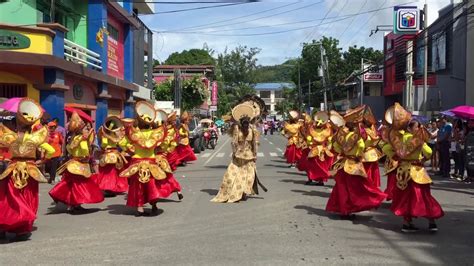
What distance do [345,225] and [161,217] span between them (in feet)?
10.1

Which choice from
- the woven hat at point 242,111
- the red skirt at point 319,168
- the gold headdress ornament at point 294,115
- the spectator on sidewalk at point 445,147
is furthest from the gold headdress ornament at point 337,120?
the gold headdress ornament at point 294,115

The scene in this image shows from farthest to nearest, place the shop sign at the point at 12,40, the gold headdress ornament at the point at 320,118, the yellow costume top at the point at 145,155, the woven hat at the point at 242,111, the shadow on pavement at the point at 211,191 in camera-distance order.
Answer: the shop sign at the point at 12,40, the gold headdress ornament at the point at 320,118, the shadow on pavement at the point at 211,191, the woven hat at the point at 242,111, the yellow costume top at the point at 145,155

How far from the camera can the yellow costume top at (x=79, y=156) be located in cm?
984

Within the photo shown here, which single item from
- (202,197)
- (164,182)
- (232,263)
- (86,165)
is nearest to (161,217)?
(164,182)

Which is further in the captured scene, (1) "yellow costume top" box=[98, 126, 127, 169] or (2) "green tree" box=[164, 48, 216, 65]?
(2) "green tree" box=[164, 48, 216, 65]

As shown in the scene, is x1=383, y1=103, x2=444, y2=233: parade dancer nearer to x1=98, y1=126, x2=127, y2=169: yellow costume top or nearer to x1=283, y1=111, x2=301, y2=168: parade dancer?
x1=98, y1=126, x2=127, y2=169: yellow costume top

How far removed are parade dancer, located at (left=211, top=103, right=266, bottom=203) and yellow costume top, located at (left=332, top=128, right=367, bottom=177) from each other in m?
2.49

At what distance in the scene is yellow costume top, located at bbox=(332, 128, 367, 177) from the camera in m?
9.16

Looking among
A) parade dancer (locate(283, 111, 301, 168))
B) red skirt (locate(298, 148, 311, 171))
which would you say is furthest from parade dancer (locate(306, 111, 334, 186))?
parade dancer (locate(283, 111, 301, 168))

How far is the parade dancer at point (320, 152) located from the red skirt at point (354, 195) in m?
4.90

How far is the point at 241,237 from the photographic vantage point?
25.5 ft

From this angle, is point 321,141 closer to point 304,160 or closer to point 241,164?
point 304,160

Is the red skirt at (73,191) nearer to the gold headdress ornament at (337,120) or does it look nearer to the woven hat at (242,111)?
the woven hat at (242,111)

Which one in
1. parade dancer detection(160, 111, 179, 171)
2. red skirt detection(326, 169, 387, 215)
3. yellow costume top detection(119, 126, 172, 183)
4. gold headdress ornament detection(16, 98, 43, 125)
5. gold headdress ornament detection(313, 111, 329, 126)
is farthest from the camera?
gold headdress ornament detection(313, 111, 329, 126)
